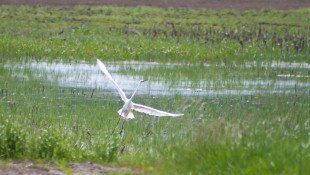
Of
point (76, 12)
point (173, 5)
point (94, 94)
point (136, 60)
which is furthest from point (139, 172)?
point (173, 5)

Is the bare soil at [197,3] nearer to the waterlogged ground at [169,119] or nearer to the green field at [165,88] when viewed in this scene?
the green field at [165,88]

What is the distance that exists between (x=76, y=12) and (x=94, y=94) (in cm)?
1909

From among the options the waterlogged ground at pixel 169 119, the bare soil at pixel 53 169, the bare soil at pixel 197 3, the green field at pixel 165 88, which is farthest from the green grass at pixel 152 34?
the bare soil at pixel 53 169

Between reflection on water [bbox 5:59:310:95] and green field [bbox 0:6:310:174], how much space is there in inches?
1.6

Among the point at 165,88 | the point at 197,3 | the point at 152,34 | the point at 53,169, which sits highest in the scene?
the point at 197,3

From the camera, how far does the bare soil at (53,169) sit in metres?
10.2

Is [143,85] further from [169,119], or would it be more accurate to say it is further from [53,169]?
[53,169]

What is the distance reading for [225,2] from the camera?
144 ft

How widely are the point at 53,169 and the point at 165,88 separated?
944 centimetres

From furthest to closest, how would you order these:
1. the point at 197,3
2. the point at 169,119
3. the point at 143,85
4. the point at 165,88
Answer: the point at 197,3 → the point at 143,85 → the point at 165,88 → the point at 169,119

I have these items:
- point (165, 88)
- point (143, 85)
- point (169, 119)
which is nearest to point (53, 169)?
point (169, 119)

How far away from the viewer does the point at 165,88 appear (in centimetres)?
1973

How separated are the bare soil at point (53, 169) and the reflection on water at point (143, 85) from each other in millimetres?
8333

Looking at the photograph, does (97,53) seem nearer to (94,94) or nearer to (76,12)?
(94,94)
